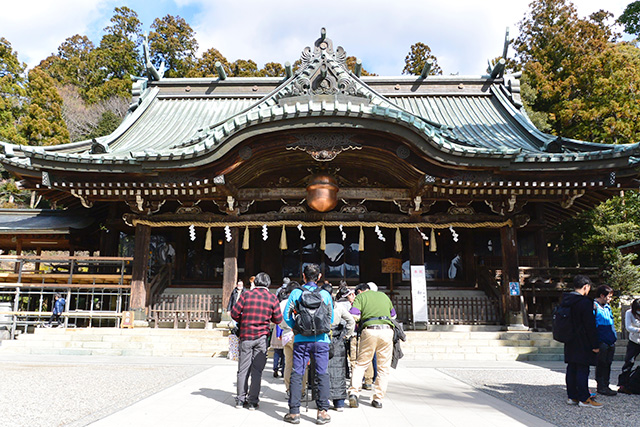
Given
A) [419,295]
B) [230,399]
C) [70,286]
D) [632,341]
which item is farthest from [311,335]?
[70,286]

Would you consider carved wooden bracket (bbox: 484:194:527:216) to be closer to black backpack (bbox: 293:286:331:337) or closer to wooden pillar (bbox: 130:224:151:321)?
black backpack (bbox: 293:286:331:337)

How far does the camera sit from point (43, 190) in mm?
12594

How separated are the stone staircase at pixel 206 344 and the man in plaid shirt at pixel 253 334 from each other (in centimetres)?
536

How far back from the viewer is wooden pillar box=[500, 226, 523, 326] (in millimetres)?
11742

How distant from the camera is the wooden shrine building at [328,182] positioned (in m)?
11.0

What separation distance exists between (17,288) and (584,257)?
71.4 ft

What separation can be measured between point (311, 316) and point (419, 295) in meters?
7.24

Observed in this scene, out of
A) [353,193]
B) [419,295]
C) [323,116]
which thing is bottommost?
[419,295]

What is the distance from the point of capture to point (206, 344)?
1066 centimetres

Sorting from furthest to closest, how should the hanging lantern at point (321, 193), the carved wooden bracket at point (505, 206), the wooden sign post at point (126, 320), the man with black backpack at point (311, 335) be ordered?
the carved wooden bracket at point (505, 206) < the hanging lantern at point (321, 193) < the wooden sign post at point (126, 320) < the man with black backpack at point (311, 335)

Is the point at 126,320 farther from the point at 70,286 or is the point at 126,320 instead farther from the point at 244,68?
the point at 244,68

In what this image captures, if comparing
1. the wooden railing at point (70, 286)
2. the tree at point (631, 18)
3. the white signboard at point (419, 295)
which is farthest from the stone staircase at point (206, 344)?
the tree at point (631, 18)

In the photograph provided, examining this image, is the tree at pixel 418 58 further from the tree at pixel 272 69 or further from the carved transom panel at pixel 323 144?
the carved transom panel at pixel 323 144

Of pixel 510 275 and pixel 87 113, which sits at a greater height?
pixel 87 113
